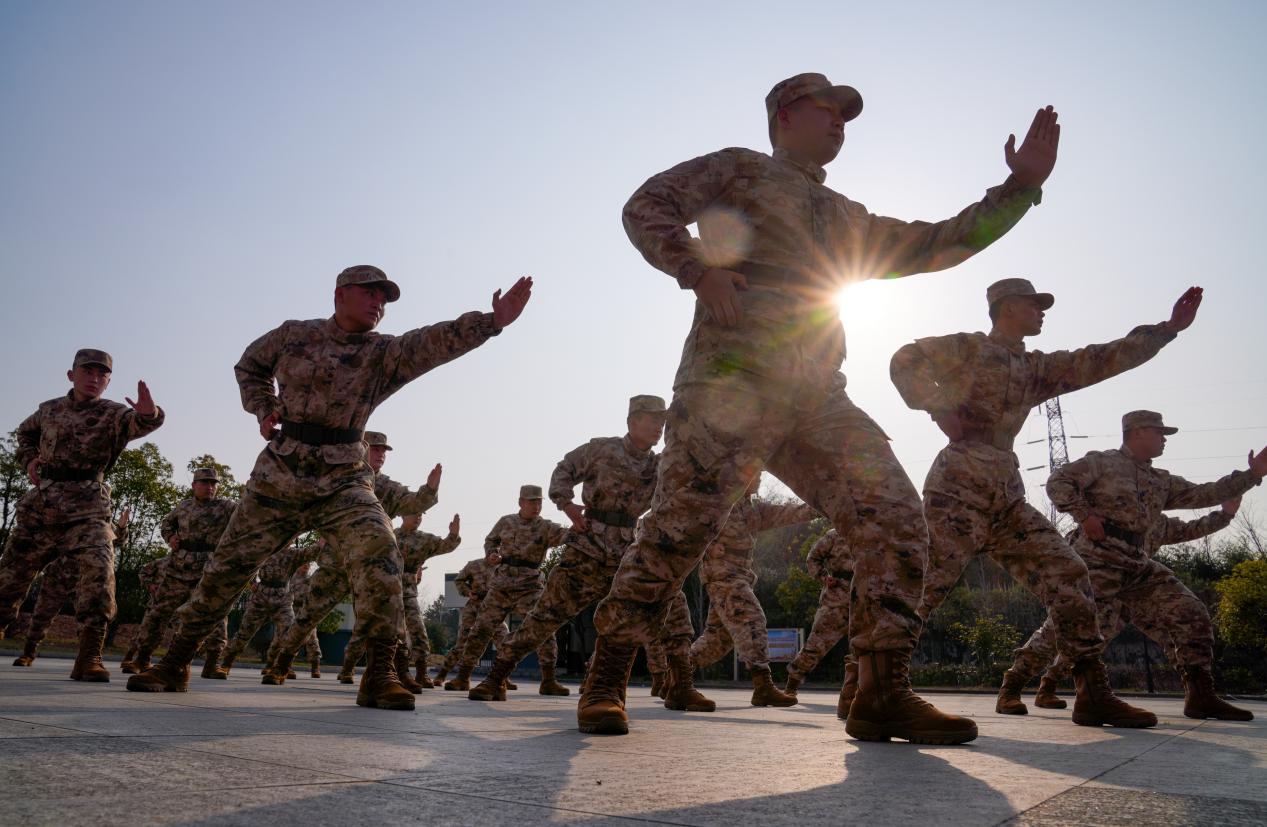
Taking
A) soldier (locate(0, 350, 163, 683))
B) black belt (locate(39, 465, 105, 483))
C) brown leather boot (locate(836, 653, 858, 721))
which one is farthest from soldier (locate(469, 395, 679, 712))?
black belt (locate(39, 465, 105, 483))

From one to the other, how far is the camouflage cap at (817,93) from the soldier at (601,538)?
3943 millimetres

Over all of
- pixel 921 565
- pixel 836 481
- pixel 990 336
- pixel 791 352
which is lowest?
pixel 921 565

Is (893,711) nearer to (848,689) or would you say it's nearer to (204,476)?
(848,689)

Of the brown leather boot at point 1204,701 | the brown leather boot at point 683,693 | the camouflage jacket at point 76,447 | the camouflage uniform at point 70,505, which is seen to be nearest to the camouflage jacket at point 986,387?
the brown leather boot at point 1204,701

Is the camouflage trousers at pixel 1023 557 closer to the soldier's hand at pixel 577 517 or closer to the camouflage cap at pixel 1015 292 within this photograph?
the camouflage cap at pixel 1015 292

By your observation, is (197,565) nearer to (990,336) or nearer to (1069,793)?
(990,336)

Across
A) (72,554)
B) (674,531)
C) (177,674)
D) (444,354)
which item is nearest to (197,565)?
(72,554)

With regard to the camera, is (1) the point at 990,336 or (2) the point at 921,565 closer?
(2) the point at 921,565

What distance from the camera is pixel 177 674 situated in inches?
209

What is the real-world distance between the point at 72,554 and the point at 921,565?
6.56 metres

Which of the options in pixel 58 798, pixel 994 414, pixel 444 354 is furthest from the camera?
pixel 994 414

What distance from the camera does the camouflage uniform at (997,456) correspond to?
536 cm

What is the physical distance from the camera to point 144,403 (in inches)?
261

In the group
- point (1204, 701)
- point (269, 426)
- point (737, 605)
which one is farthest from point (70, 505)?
point (1204, 701)
